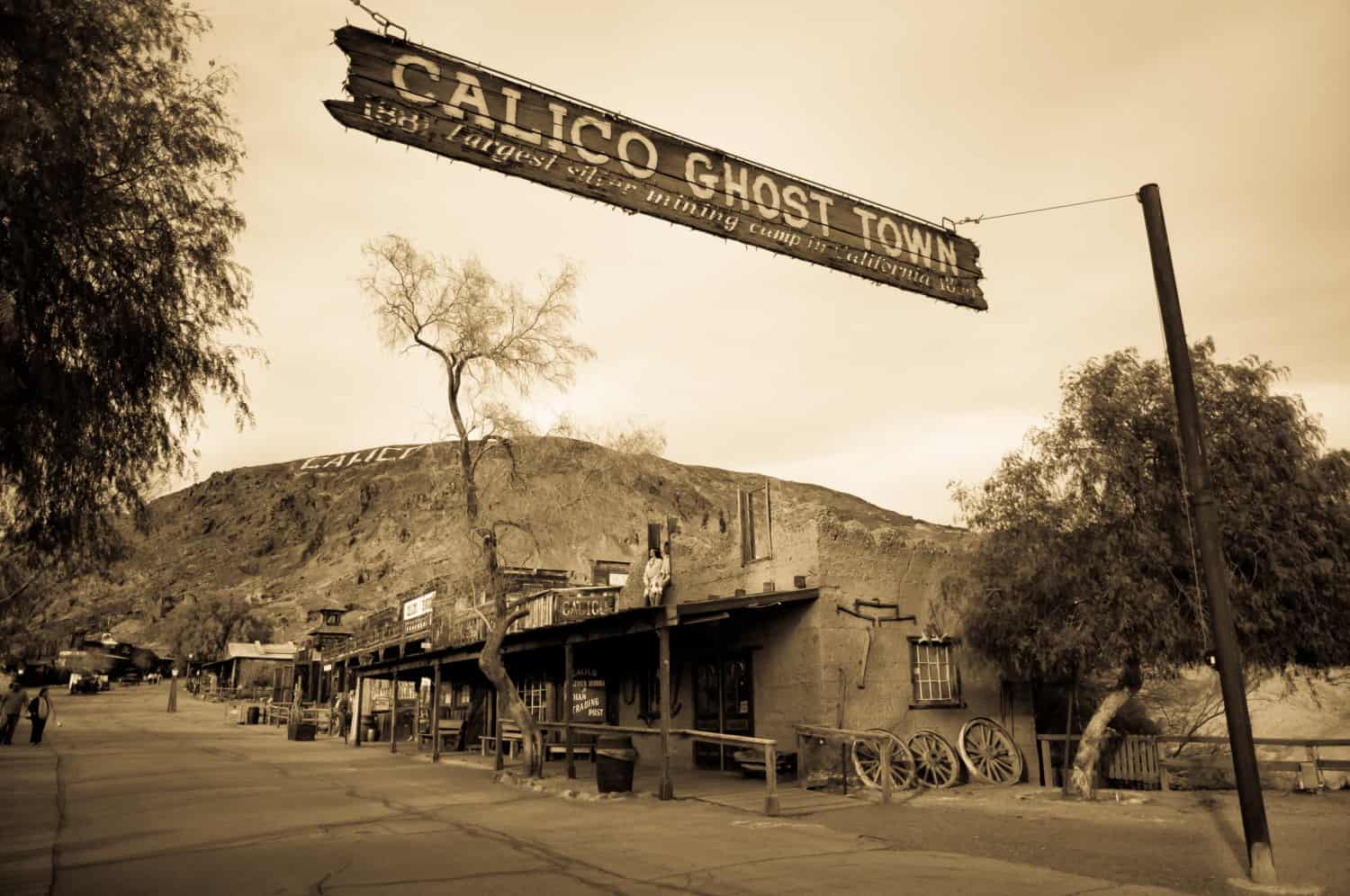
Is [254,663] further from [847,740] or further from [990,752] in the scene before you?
[990,752]

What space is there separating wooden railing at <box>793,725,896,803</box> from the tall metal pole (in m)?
5.94

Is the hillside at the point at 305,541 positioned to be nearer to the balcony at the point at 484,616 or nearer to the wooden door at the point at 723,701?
the balcony at the point at 484,616

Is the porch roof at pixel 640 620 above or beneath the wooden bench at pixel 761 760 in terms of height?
above

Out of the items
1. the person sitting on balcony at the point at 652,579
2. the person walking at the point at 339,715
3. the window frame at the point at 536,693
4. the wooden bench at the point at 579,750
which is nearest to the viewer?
the person sitting on balcony at the point at 652,579

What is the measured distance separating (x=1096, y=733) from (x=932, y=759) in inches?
122

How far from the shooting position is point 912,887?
7723 mm

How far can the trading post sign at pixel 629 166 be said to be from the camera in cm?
550

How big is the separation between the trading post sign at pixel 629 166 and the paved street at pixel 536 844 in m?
5.19

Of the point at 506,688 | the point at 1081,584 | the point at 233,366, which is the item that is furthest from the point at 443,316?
the point at 1081,584

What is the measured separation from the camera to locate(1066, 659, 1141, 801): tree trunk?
1380 cm

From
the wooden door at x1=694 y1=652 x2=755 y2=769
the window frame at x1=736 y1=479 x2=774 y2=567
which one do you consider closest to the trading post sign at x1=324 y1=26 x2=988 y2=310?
the window frame at x1=736 y1=479 x2=774 y2=567

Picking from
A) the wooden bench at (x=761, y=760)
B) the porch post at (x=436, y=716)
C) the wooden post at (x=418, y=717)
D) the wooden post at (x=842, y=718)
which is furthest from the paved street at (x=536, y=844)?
the wooden post at (x=418, y=717)

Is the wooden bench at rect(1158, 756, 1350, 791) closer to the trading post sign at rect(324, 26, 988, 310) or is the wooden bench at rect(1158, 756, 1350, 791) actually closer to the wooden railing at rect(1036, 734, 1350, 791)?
the wooden railing at rect(1036, 734, 1350, 791)

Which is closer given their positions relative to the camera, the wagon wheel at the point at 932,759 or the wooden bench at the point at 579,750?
the wagon wheel at the point at 932,759
